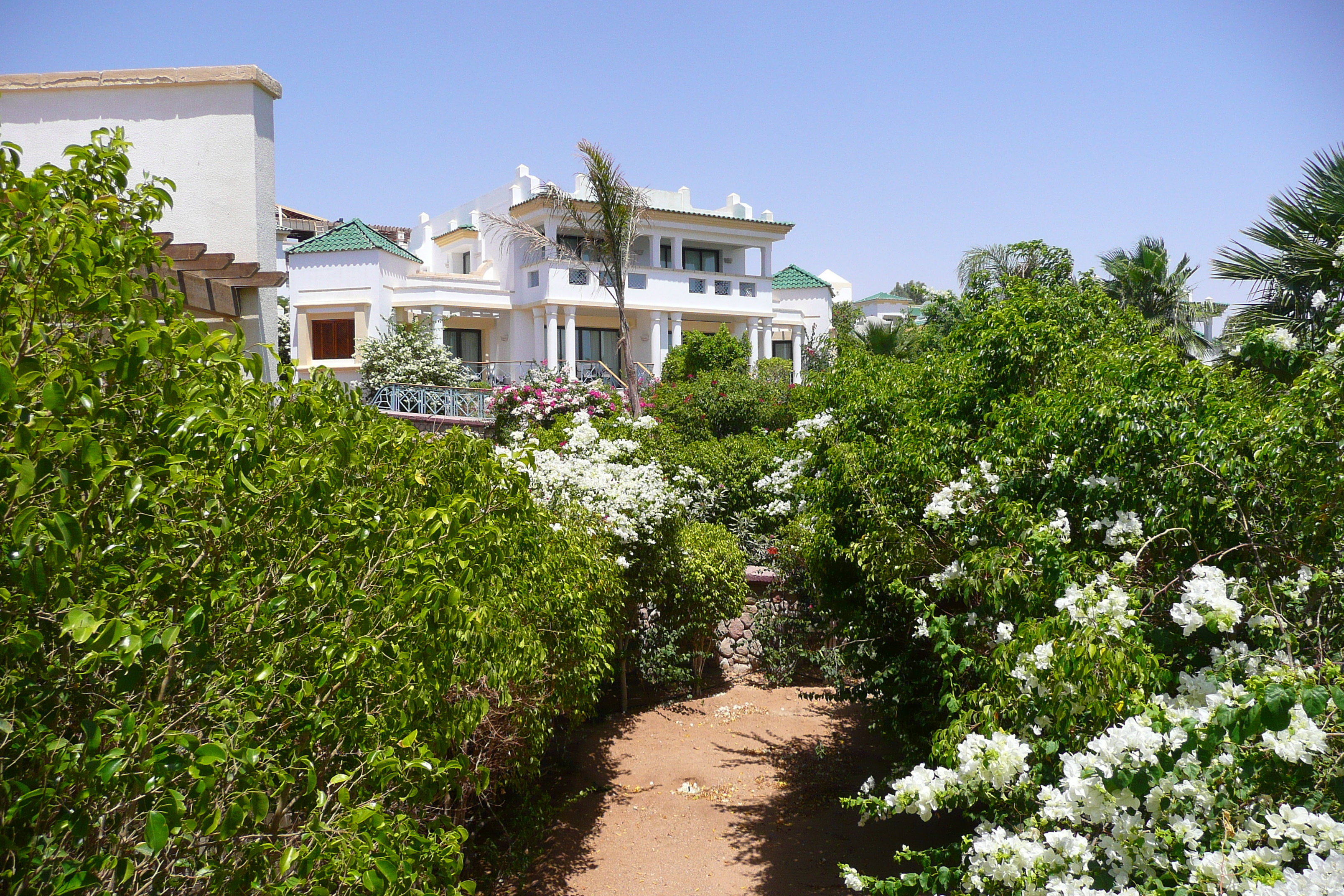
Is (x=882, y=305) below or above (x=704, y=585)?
above

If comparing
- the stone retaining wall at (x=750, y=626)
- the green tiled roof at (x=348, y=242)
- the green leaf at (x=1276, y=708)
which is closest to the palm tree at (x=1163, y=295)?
the stone retaining wall at (x=750, y=626)

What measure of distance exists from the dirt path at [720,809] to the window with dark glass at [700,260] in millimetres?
21748

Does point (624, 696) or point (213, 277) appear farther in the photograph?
point (624, 696)

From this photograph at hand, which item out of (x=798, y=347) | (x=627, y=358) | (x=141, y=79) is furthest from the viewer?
(x=798, y=347)

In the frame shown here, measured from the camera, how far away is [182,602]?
8.63 feet

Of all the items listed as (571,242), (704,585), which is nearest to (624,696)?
(704,585)

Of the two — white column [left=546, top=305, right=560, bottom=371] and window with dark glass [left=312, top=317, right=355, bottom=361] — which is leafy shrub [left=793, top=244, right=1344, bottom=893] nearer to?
white column [left=546, top=305, right=560, bottom=371]

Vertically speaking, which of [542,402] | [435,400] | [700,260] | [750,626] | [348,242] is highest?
[700,260]

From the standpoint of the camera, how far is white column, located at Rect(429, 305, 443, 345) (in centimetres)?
2589

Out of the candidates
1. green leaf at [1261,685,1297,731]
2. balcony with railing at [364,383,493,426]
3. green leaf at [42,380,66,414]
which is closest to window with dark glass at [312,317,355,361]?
balcony with railing at [364,383,493,426]

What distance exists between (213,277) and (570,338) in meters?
20.6

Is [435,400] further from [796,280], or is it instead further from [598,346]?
[796,280]

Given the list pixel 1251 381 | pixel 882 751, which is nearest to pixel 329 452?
pixel 1251 381

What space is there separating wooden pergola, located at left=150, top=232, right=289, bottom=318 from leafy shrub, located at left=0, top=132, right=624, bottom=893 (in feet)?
10.2
